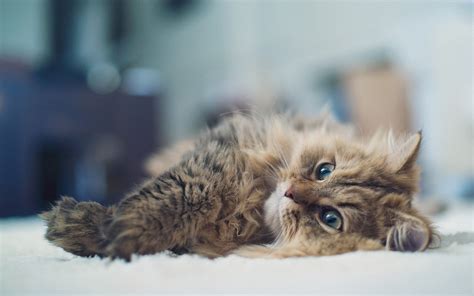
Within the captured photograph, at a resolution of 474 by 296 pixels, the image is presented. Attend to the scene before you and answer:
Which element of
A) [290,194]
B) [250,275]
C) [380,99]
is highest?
[380,99]

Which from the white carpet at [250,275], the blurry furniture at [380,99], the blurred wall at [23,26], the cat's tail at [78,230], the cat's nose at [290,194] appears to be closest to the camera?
the white carpet at [250,275]

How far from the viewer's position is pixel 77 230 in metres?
0.88

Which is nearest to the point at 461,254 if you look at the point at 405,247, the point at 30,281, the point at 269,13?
the point at 405,247

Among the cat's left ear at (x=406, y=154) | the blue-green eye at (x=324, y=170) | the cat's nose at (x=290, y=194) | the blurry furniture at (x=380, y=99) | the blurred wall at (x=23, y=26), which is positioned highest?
the blurred wall at (x=23, y=26)

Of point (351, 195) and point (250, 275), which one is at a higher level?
point (351, 195)

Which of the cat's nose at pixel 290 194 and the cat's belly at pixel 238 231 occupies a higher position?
the cat's nose at pixel 290 194

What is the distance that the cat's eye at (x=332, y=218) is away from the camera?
38.0 inches

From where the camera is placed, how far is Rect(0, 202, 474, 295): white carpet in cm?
65

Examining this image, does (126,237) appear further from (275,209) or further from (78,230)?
(275,209)

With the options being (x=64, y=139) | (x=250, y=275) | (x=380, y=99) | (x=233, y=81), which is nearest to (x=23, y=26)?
(x=64, y=139)

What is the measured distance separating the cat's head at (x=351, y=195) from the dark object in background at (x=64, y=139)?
2067 millimetres

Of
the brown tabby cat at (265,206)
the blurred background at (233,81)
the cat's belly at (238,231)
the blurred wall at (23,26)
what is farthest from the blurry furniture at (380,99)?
the blurred wall at (23,26)

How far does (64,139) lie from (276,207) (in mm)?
2574

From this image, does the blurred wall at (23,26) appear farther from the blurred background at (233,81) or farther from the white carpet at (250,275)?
the white carpet at (250,275)
